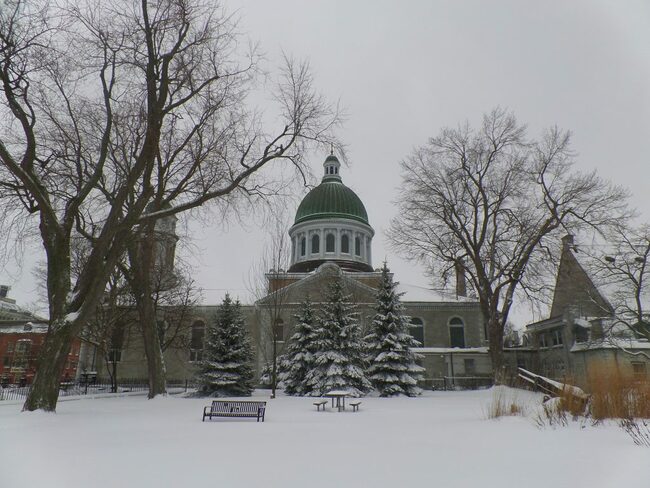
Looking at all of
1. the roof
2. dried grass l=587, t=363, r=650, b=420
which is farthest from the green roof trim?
dried grass l=587, t=363, r=650, b=420

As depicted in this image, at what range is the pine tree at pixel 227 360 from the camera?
940 inches

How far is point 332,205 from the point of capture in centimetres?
4619

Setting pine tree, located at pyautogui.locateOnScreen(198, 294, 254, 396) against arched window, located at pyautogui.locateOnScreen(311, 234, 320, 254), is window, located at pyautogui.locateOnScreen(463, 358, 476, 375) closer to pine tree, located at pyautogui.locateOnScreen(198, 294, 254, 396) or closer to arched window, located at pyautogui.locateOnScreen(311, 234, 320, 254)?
arched window, located at pyautogui.locateOnScreen(311, 234, 320, 254)

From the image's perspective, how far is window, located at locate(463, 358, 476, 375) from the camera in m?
35.1

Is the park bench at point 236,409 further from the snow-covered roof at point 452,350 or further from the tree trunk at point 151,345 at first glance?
the snow-covered roof at point 452,350

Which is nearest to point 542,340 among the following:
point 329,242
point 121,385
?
point 329,242

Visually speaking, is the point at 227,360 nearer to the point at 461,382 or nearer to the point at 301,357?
Answer: the point at 301,357

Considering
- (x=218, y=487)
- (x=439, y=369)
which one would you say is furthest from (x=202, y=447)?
(x=439, y=369)

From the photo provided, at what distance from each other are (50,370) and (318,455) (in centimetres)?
908

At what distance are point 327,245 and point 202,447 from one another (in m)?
37.5

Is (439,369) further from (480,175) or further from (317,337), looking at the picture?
(480,175)

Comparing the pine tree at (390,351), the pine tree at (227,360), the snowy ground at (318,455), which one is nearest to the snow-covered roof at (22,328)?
the pine tree at (227,360)

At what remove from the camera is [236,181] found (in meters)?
15.3

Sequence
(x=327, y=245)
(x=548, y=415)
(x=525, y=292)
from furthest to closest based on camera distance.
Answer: (x=327, y=245) → (x=525, y=292) → (x=548, y=415)
